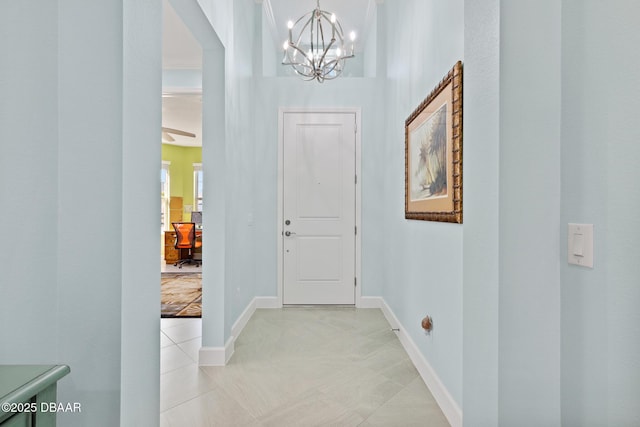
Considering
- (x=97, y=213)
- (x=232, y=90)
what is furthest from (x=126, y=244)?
(x=232, y=90)

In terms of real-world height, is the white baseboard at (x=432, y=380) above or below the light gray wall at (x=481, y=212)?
below

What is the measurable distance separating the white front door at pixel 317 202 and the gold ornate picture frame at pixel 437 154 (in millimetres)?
1342

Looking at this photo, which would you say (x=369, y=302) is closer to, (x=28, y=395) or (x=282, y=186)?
(x=282, y=186)

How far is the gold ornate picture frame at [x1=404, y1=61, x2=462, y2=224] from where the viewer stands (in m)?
1.79

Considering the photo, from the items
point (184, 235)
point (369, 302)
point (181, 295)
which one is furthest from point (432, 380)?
point (184, 235)

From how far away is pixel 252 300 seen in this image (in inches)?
152

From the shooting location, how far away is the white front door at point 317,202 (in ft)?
13.4

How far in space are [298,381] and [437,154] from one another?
5.76 feet

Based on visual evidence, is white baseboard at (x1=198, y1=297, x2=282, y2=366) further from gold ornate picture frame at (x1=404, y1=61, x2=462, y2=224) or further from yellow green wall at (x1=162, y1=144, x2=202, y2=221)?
yellow green wall at (x1=162, y1=144, x2=202, y2=221)

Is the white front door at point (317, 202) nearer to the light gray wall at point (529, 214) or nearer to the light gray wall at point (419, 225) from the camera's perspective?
the light gray wall at point (419, 225)

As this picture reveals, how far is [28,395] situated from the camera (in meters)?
0.76

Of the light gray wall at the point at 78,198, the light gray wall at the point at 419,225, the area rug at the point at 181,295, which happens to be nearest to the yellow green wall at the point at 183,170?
the area rug at the point at 181,295

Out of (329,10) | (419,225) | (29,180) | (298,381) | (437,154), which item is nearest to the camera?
(29,180)

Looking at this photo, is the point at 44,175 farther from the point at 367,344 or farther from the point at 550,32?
the point at 367,344
